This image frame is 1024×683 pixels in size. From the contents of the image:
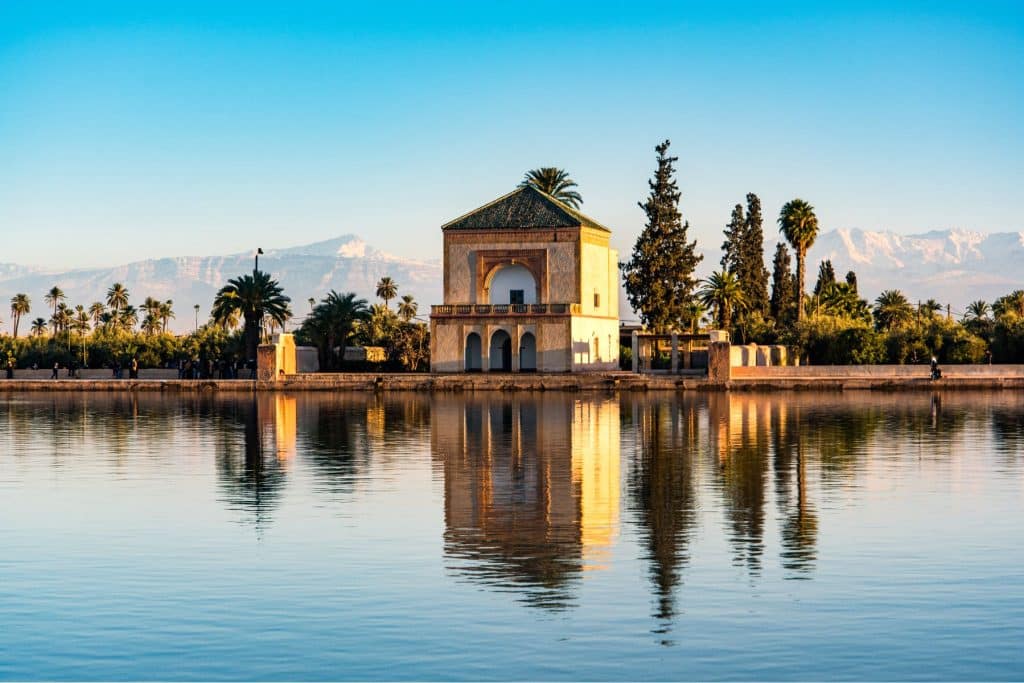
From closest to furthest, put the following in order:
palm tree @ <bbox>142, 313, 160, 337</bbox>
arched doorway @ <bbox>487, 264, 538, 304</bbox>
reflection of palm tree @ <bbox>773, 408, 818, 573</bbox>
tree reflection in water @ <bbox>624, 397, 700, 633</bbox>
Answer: tree reflection in water @ <bbox>624, 397, 700, 633</bbox> < reflection of palm tree @ <bbox>773, 408, 818, 573</bbox> < arched doorway @ <bbox>487, 264, 538, 304</bbox> < palm tree @ <bbox>142, 313, 160, 337</bbox>

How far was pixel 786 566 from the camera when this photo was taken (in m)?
13.8

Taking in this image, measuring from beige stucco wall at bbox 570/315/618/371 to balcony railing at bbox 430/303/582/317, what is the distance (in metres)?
0.55

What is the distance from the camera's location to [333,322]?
66375 mm

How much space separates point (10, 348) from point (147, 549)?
75.2 m

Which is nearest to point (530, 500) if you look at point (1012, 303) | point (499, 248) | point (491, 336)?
point (491, 336)

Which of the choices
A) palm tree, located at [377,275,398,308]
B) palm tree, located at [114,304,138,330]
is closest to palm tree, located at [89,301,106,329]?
palm tree, located at [114,304,138,330]

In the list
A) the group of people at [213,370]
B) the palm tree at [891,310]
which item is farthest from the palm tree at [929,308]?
the group of people at [213,370]

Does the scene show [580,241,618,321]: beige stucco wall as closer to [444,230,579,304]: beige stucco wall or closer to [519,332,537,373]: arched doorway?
[444,230,579,304]: beige stucco wall

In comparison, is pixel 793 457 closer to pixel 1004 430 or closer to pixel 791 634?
pixel 1004 430

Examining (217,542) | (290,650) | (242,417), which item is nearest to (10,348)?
(242,417)

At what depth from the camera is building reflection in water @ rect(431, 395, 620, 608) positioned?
13.7 meters

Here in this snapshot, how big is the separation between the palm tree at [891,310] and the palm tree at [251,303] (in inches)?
1940

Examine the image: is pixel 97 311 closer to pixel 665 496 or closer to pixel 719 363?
pixel 719 363

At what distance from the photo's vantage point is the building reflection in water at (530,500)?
538 inches
